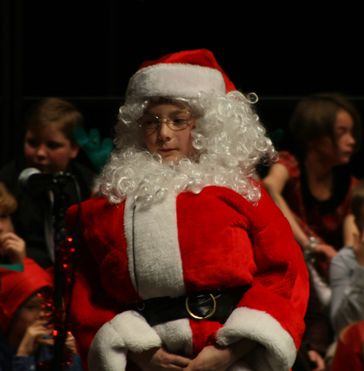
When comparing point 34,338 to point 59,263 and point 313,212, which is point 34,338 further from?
point 313,212

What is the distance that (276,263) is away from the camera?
368cm

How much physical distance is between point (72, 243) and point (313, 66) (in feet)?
8.31

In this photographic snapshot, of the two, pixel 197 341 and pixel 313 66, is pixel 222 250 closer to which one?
pixel 197 341

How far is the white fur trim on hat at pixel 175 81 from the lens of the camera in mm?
3854

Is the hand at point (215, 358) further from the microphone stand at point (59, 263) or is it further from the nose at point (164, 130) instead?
the nose at point (164, 130)

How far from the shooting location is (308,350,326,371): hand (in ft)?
16.6

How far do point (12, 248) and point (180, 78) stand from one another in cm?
128

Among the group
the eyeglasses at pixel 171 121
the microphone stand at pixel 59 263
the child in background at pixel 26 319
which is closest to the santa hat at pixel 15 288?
the child in background at pixel 26 319

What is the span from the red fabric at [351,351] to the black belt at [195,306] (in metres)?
0.75

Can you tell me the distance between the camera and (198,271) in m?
3.61

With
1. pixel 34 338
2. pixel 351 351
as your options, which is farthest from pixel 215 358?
pixel 34 338

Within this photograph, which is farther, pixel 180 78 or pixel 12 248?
pixel 12 248

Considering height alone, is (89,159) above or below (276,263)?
below

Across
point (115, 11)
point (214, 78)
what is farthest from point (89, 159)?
point (214, 78)
